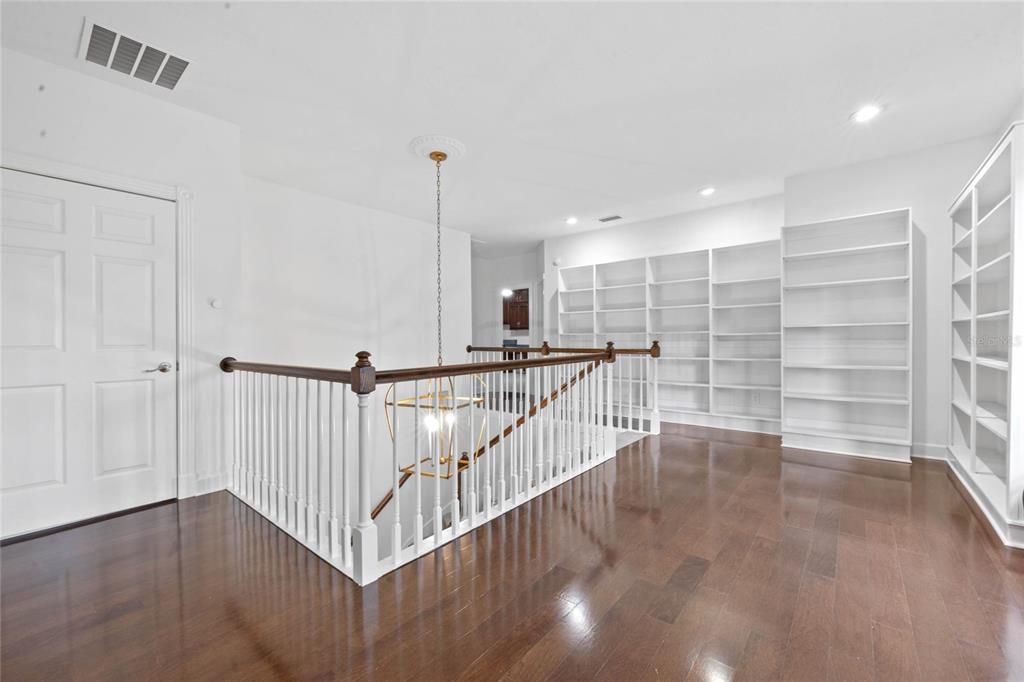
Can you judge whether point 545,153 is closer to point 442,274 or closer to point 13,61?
point 442,274

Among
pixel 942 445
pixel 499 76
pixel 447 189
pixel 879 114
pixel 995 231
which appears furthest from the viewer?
pixel 447 189

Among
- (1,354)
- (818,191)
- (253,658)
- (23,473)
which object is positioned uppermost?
(818,191)

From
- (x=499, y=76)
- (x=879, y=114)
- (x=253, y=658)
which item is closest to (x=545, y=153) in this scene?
(x=499, y=76)

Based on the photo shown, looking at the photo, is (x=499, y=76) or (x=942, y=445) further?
(x=942, y=445)

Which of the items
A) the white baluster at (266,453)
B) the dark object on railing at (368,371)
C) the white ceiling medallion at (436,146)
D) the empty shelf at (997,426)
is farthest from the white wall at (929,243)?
the white baluster at (266,453)

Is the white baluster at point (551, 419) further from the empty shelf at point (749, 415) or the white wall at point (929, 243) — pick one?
the white wall at point (929, 243)

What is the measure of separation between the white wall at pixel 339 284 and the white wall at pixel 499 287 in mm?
1576

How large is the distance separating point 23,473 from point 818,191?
21.7 ft

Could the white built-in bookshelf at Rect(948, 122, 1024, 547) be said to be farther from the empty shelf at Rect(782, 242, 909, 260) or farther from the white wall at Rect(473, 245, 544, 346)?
the white wall at Rect(473, 245, 544, 346)

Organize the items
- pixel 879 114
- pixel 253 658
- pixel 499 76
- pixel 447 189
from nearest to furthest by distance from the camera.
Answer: pixel 253 658 < pixel 499 76 < pixel 879 114 < pixel 447 189

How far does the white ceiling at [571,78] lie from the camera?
→ 7.24 ft

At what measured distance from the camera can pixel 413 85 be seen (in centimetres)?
279

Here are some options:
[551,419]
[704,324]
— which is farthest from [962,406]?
[551,419]

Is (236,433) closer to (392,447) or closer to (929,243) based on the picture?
(392,447)
